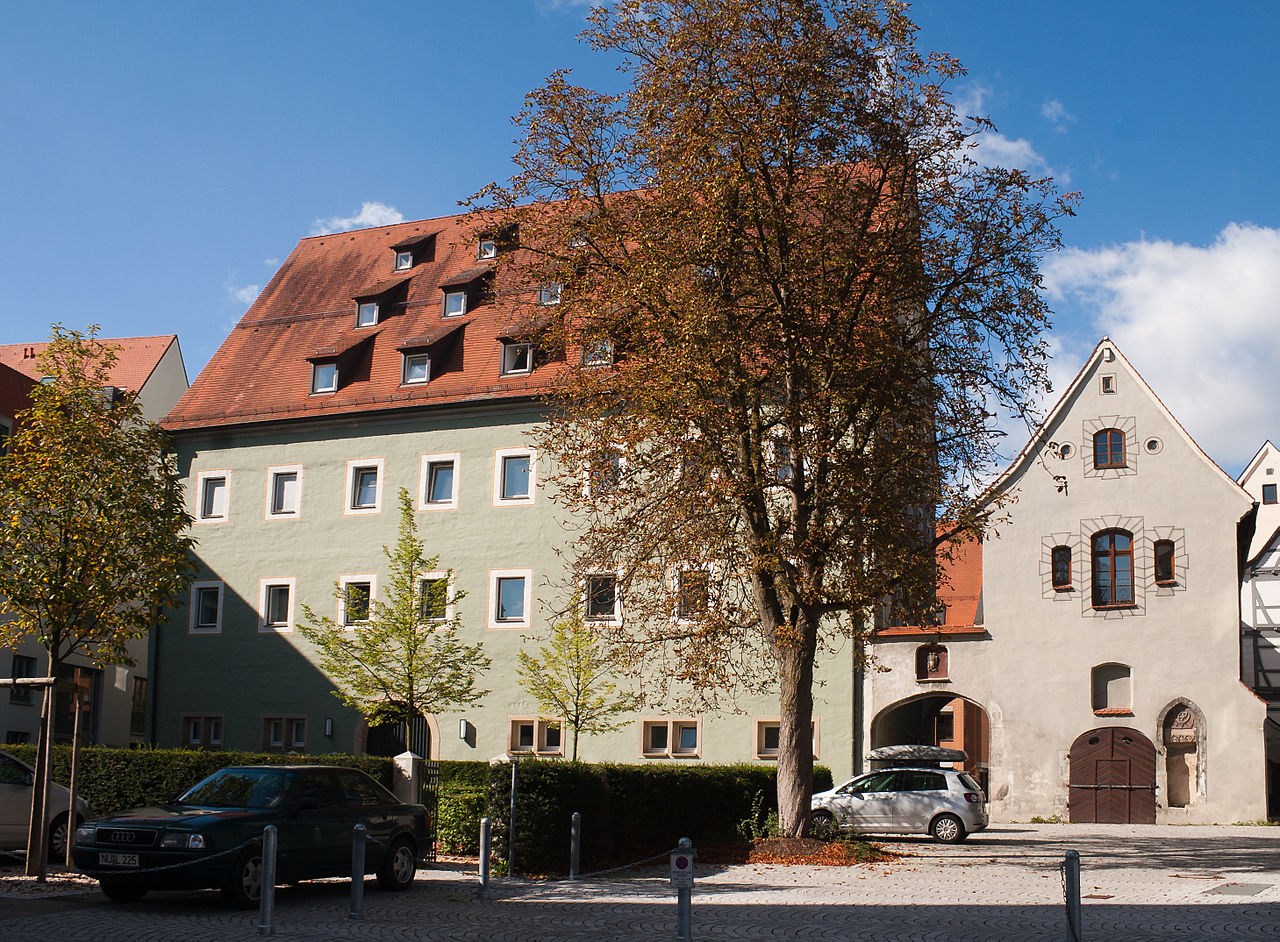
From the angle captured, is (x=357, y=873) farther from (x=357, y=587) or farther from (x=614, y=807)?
(x=357, y=587)

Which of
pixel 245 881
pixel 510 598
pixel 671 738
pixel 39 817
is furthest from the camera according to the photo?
pixel 510 598

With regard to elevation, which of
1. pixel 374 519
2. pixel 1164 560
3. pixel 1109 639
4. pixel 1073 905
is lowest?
pixel 1073 905

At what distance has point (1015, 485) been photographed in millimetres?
37312

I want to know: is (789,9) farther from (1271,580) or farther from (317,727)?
(1271,580)

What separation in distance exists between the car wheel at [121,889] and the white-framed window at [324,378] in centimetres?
2675

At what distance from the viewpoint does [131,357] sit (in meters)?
53.5

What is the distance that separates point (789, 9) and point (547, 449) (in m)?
7.83

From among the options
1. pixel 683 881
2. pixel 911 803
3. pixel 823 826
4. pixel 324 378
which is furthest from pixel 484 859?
pixel 324 378

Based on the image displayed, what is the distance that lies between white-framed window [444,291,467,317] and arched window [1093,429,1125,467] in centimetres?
1843

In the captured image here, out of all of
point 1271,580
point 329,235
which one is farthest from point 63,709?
point 1271,580

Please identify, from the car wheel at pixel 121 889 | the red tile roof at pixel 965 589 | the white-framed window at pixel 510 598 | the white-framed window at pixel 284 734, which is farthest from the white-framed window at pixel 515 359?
the car wheel at pixel 121 889

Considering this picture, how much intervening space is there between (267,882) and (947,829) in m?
18.1

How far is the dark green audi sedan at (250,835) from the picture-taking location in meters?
13.4

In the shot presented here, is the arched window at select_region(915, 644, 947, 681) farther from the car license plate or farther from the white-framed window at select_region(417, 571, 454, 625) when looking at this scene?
the car license plate
